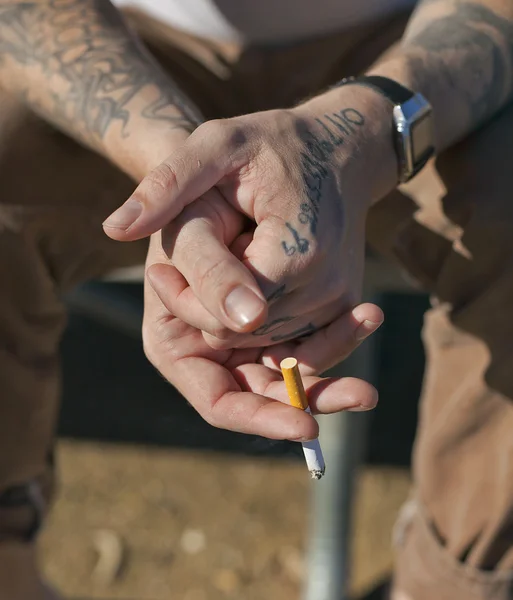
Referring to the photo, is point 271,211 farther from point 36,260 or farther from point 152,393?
point 152,393

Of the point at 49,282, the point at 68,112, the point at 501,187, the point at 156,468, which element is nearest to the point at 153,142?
the point at 68,112

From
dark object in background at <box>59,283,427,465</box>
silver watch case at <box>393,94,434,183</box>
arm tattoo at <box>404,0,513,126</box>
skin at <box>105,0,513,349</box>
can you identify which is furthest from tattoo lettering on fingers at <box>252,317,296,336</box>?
dark object in background at <box>59,283,427,465</box>

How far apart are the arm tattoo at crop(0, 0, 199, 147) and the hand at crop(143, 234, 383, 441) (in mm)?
218

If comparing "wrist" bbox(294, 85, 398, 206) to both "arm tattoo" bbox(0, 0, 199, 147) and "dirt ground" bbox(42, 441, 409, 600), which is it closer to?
"arm tattoo" bbox(0, 0, 199, 147)

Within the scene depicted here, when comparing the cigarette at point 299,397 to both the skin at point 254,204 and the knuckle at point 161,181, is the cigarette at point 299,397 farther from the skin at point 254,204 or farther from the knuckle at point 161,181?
the knuckle at point 161,181

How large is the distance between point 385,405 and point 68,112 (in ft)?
3.57

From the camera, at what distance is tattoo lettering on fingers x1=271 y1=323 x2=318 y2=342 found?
0.79 meters

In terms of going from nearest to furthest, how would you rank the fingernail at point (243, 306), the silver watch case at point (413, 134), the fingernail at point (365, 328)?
the fingernail at point (243, 306) < the fingernail at point (365, 328) < the silver watch case at point (413, 134)

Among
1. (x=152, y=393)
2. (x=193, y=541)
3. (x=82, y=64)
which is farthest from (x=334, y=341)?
(x=152, y=393)

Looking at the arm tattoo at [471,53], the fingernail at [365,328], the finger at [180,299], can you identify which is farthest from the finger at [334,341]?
the arm tattoo at [471,53]

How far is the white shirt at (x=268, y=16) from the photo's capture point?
44.1 inches

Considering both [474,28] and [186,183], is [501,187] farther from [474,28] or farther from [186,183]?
[186,183]

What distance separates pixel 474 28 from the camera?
100 cm

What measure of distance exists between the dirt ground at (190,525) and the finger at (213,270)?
92 cm
